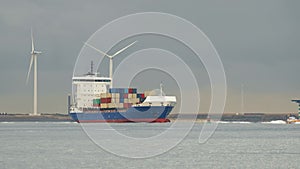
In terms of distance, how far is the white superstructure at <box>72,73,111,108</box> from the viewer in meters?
185

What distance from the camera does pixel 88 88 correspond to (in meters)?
190

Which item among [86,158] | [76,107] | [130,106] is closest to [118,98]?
[130,106]

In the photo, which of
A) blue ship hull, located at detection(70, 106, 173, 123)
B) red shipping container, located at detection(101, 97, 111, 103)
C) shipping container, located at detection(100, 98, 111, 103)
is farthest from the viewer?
shipping container, located at detection(100, 98, 111, 103)

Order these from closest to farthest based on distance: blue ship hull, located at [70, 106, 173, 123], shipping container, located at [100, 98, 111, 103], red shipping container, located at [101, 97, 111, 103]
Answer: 1. blue ship hull, located at [70, 106, 173, 123]
2. red shipping container, located at [101, 97, 111, 103]
3. shipping container, located at [100, 98, 111, 103]

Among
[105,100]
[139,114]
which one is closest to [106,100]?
[105,100]

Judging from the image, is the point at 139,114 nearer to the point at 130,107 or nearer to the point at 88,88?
the point at 130,107

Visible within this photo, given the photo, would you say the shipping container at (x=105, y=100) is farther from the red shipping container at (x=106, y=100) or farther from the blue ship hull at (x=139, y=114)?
the blue ship hull at (x=139, y=114)

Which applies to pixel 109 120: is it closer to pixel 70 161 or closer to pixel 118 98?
pixel 118 98

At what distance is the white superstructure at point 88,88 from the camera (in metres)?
185

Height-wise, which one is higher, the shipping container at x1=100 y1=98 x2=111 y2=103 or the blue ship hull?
the shipping container at x1=100 y1=98 x2=111 y2=103

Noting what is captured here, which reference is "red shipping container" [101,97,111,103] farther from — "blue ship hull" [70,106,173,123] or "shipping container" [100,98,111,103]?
"blue ship hull" [70,106,173,123]

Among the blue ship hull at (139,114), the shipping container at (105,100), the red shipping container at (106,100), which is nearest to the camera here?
the blue ship hull at (139,114)

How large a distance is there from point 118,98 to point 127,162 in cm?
10844

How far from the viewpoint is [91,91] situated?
619 feet
